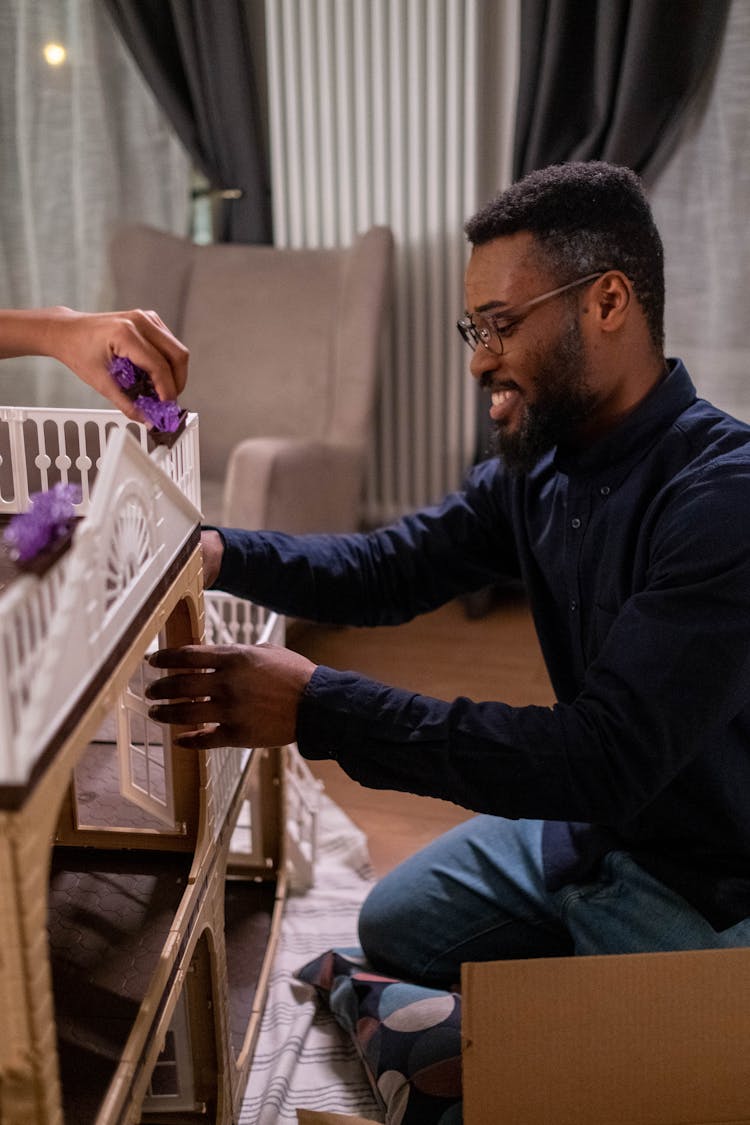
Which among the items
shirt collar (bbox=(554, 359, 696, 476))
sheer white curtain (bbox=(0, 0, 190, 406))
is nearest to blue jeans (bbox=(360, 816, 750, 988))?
shirt collar (bbox=(554, 359, 696, 476))

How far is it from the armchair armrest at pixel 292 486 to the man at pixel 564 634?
2.98 feet

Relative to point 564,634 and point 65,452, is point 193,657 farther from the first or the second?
point 564,634

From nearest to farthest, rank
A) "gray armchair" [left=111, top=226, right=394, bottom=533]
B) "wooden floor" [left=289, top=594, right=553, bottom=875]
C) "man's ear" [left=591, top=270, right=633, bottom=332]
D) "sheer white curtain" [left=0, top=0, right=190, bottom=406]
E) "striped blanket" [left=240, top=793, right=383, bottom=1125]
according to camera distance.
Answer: "man's ear" [left=591, top=270, right=633, bottom=332] < "striped blanket" [left=240, top=793, right=383, bottom=1125] < "wooden floor" [left=289, top=594, right=553, bottom=875] < "gray armchair" [left=111, top=226, right=394, bottom=533] < "sheer white curtain" [left=0, top=0, right=190, bottom=406]

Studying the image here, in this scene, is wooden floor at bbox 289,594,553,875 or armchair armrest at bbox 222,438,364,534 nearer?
wooden floor at bbox 289,594,553,875

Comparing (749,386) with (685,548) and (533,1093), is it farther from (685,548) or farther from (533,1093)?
(533,1093)

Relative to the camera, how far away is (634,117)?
9.08 feet

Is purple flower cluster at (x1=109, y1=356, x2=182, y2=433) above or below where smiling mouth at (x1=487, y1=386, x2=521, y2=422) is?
above

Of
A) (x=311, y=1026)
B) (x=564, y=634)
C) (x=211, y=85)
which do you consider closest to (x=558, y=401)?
(x=564, y=634)

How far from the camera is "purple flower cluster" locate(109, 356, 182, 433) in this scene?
113 centimetres

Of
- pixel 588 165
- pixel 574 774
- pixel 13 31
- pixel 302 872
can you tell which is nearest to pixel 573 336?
pixel 588 165

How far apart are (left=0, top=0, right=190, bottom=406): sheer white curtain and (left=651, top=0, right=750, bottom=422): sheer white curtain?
1396 mm

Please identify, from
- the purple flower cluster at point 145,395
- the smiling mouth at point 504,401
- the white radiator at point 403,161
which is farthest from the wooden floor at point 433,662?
the purple flower cluster at point 145,395

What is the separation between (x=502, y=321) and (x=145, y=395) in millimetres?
451

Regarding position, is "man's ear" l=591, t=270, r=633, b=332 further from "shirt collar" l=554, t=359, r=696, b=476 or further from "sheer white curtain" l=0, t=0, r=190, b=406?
"sheer white curtain" l=0, t=0, r=190, b=406
